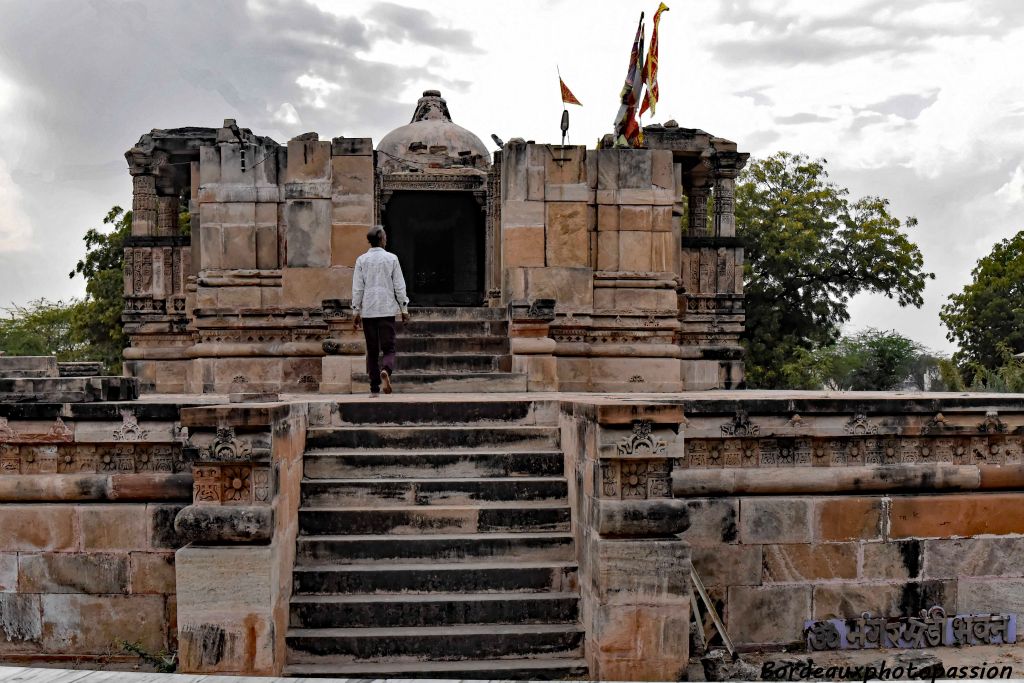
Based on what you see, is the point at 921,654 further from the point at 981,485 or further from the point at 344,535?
the point at 344,535

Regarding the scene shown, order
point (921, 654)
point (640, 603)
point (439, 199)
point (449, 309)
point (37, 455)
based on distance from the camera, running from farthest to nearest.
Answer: point (439, 199) < point (449, 309) < point (37, 455) < point (921, 654) < point (640, 603)

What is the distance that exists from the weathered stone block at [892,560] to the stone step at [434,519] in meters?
2.25

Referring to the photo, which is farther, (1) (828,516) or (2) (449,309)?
(2) (449,309)

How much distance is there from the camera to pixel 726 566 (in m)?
6.74

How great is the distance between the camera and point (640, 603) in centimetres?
566

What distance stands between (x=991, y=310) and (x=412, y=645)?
31.3 meters

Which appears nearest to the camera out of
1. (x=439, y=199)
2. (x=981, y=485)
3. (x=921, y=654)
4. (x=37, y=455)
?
(x=921, y=654)

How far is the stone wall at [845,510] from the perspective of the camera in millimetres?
6754

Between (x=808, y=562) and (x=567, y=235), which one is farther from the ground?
(x=567, y=235)

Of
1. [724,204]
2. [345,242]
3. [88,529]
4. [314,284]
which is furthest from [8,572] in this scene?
[724,204]

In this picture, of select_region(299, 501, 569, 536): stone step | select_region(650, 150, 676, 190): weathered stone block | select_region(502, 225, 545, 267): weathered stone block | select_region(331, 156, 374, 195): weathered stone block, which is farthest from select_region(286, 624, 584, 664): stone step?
select_region(650, 150, 676, 190): weathered stone block

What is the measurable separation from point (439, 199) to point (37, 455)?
→ 12348 mm

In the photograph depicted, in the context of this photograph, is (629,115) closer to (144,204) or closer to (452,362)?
(452,362)

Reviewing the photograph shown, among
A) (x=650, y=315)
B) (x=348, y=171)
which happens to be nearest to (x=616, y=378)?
(x=650, y=315)
